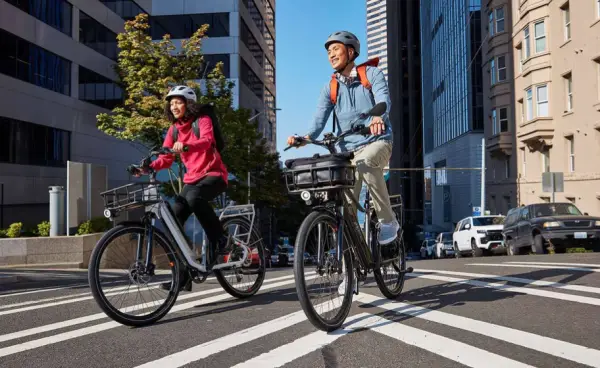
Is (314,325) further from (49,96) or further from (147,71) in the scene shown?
(49,96)

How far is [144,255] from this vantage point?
4.66 m

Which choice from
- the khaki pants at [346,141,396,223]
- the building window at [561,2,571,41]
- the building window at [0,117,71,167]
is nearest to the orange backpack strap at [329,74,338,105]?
the khaki pants at [346,141,396,223]

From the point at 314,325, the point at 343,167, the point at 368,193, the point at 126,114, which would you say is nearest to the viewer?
the point at 314,325

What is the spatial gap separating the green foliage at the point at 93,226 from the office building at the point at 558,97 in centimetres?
2072

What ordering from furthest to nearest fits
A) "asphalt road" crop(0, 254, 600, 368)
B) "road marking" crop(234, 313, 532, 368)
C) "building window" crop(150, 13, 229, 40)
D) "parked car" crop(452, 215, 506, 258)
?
"building window" crop(150, 13, 229, 40), "parked car" crop(452, 215, 506, 258), "asphalt road" crop(0, 254, 600, 368), "road marking" crop(234, 313, 532, 368)

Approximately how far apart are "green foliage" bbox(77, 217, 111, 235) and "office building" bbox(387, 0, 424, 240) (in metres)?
80.9

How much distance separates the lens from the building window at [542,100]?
33.1 m

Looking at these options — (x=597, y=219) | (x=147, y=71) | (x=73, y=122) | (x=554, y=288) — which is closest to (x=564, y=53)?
(x=597, y=219)

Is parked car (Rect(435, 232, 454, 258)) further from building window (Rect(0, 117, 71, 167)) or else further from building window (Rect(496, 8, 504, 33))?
building window (Rect(0, 117, 71, 167))

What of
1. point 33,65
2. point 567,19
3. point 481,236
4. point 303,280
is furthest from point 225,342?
point 567,19

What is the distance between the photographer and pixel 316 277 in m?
4.02

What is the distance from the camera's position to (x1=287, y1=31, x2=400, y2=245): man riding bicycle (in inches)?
189

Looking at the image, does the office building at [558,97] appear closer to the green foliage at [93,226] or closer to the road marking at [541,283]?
the green foliage at [93,226]

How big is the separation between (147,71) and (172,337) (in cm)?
2381
